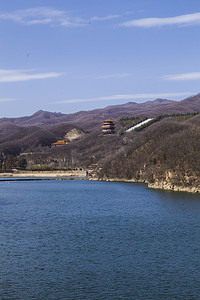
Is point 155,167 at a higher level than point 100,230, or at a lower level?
higher

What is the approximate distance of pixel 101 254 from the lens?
130 feet

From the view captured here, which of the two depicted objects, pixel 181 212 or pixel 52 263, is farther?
pixel 181 212

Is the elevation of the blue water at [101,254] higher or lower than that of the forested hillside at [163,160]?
lower

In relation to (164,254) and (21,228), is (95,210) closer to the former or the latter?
(21,228)

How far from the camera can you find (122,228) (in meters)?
52.4

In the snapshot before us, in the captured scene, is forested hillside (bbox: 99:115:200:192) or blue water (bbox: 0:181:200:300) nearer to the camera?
blue water (bbox: 0:181:200:300)

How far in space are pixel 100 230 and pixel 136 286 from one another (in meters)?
20.1

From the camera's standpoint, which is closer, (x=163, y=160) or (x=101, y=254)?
(x=101, y=254)

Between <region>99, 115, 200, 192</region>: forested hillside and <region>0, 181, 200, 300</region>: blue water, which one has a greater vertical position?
<region>99, 115, 200, 192</region>: forested hillside

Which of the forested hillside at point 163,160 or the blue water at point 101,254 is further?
the forested hillside at point 163,160

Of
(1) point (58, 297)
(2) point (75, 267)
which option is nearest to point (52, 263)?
(2) point (75, 267)

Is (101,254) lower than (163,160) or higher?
lower

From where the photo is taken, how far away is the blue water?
30.7 m

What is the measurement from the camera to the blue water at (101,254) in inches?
1210
